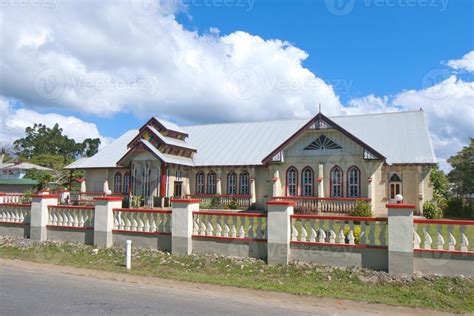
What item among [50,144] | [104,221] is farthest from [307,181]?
[50,144]

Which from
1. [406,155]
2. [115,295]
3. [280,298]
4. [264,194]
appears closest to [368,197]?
[406,155]

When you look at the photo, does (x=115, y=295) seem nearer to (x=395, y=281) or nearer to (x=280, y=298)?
(x=280, y=298)

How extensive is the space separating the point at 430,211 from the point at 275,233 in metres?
16.0

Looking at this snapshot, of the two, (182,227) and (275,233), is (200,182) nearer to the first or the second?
(182,227)

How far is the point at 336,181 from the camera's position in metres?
23.5

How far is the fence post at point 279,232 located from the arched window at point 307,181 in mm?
13537

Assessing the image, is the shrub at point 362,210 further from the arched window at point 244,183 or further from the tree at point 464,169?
the tree at point 464,169

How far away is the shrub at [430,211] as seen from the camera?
75.2 ft

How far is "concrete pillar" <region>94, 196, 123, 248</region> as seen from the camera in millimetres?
13211

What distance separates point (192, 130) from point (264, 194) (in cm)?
1060

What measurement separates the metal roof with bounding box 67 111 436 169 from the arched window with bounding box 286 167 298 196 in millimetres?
2614

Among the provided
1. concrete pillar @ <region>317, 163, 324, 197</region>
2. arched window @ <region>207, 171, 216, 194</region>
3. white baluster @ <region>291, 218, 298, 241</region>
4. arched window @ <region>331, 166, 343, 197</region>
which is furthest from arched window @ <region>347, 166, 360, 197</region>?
white baluster @ <region>291, 218, 298, 241</region>

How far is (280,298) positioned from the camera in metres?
8.38

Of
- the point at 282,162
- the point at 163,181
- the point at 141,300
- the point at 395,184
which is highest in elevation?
the point at 282,162
